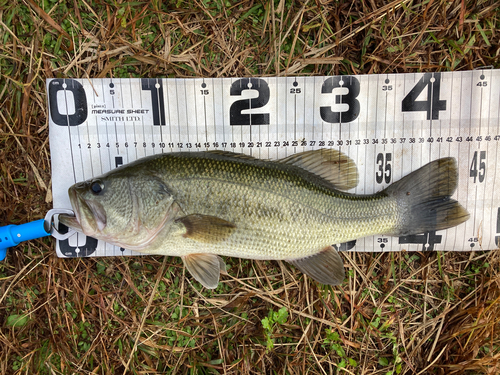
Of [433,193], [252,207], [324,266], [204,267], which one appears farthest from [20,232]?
[433,193]

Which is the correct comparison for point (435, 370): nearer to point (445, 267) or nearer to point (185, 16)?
point (445, 267)

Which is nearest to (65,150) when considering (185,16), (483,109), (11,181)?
(11,181)

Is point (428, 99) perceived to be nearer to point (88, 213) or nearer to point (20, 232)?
point (88, 213)

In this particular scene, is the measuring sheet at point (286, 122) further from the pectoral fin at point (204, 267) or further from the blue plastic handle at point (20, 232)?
the pectoral fin at point (204, 267)

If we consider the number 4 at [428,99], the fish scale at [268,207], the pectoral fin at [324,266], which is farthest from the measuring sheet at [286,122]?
the pectoral fin at [324,266]

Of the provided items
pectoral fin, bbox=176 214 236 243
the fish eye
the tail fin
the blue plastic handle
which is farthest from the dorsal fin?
the blue plastic handle

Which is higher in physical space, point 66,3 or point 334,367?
point 66,3

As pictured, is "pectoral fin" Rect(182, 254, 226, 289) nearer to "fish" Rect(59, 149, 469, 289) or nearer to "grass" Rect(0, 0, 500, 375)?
"fish" Rect(59, 149, 469, 289)
